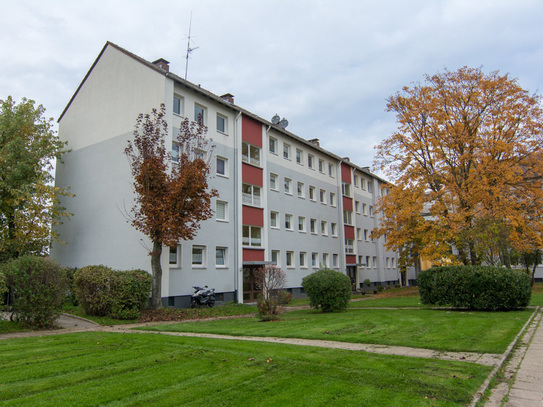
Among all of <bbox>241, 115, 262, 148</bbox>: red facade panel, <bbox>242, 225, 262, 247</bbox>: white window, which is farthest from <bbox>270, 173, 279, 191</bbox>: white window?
<bbox>242, 225, 262, 247</bbox>: white window

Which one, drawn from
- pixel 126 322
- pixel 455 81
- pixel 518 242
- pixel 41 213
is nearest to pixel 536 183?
pixel 518 242

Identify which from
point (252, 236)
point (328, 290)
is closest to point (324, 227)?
point (252, 236)

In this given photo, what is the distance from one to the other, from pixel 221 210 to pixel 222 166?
106 inches

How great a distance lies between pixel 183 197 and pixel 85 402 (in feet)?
43.7

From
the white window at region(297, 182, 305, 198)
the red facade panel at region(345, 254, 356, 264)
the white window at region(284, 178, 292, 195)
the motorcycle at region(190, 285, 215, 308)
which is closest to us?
the motorcycle at region(190, 285, 215, 308)

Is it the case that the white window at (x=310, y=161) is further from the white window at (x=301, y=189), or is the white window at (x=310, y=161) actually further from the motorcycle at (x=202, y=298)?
the motorcycle at (x=202, y=298)

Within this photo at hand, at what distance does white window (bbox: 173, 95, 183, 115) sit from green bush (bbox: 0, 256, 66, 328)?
11.9m

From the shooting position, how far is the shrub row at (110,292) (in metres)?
15.8

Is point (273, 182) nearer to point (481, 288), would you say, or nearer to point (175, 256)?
point (175, 256)

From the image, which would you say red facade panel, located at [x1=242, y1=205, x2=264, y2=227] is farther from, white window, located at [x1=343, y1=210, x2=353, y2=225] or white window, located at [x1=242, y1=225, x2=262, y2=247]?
white window, located at [x1=343, y1=210, x2=353, y2=225]

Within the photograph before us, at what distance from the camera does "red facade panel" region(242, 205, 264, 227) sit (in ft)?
84.5

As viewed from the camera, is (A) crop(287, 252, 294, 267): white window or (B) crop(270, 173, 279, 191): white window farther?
(A) crop(287, 252, 294, 267): white window

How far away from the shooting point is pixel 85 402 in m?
4.75

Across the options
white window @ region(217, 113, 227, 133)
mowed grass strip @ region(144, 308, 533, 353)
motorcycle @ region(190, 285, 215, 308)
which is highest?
white window @ region(217, 113, 227, 133)
